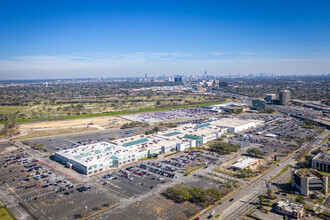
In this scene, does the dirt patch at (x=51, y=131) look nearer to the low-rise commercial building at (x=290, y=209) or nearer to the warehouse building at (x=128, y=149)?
the warehouse building at (x=128, y=149)

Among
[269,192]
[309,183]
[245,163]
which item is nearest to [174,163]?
[245,163]

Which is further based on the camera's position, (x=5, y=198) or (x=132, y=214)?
(x=5, y=198)

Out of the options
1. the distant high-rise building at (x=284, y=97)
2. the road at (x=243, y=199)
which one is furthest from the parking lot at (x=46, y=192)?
the distant high-rise building at (x=284, y=97)

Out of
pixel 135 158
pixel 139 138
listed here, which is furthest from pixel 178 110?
pixel 135 158

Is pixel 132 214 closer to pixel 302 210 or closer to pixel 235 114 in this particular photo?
pixel 302 210

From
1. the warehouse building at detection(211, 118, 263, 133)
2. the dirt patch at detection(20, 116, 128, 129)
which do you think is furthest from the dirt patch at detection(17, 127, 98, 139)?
the warehouse building at detection(211, 118, 263, 133)

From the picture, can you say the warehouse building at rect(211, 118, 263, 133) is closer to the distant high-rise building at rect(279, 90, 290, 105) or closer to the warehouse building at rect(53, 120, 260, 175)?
the warehouse building at rect(53, 120, 260, 175)
